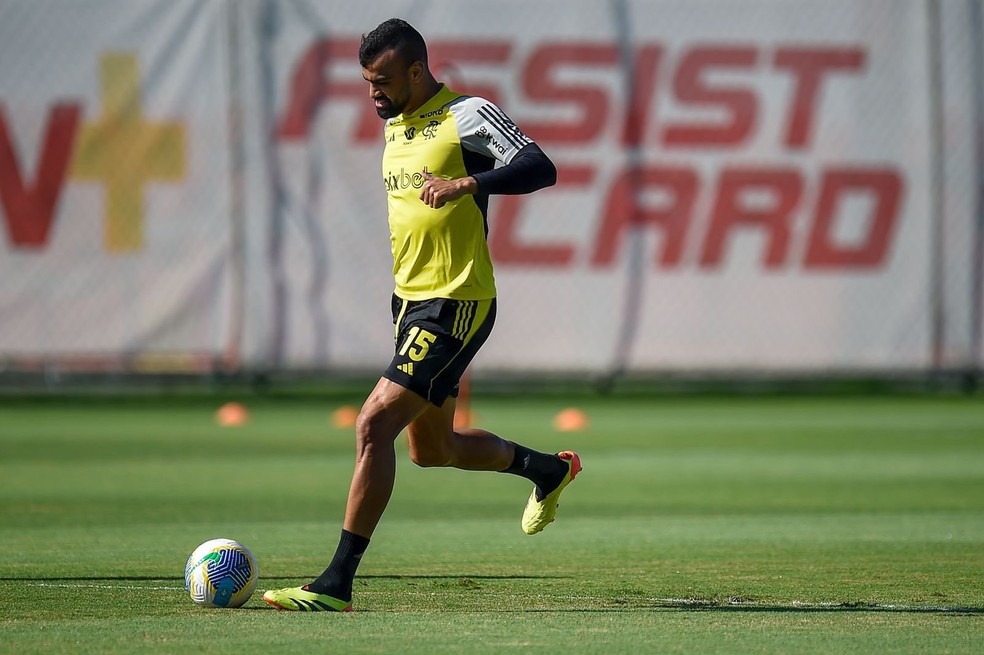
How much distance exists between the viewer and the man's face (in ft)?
22.5

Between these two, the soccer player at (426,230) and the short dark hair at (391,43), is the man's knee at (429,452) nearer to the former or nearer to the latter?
the soccer player at (426,230)

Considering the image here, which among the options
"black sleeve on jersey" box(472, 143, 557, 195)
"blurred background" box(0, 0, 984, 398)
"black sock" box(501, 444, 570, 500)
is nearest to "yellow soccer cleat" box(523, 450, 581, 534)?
"black sock" box(501, 444, 570, 500)

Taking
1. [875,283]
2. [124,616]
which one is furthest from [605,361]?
[124,616]

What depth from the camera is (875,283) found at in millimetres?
20828

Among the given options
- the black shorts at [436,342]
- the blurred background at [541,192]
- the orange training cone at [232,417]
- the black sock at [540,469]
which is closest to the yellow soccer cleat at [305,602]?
the black shorts at [436,342]

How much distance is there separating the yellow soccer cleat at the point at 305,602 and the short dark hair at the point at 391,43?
7.36 feet

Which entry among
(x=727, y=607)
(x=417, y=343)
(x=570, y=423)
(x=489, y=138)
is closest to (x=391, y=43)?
(x=489, y=138)

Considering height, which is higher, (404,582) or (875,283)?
(875,283)

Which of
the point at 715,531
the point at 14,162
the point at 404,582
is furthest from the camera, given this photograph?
the point at 14,162

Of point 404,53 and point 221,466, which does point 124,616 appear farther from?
point 221,466

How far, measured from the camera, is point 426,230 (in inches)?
272

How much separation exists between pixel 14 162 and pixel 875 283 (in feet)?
35.9

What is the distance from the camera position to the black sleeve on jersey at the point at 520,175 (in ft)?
21.7

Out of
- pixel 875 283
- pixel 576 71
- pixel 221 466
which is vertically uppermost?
pixel 576 71
